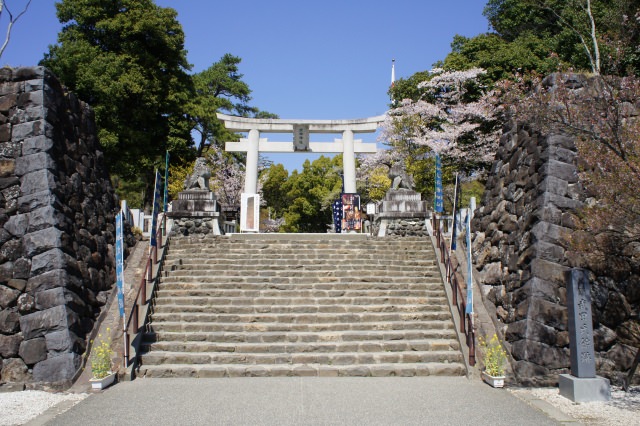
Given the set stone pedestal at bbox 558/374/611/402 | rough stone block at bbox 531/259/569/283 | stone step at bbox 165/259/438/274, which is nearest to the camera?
stone pedestal at bbox 558/374/611/402

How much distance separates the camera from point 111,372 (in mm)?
7539

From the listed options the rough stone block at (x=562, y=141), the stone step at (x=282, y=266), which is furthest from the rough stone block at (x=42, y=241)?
the rough stone block at (x=562, y=141)

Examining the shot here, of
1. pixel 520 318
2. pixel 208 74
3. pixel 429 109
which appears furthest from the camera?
pixel 208 74

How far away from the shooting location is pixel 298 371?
8094mm

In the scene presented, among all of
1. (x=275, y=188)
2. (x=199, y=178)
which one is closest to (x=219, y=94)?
(x=275, y=188)

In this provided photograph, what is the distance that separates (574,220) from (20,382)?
888 cm

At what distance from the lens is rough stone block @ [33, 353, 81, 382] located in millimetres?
7379

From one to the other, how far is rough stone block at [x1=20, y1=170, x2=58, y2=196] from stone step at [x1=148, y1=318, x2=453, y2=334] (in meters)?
3.07

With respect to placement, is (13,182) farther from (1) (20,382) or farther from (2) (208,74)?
(2) (208,74)

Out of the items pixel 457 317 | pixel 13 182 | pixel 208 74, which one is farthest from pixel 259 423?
pixel 208 74

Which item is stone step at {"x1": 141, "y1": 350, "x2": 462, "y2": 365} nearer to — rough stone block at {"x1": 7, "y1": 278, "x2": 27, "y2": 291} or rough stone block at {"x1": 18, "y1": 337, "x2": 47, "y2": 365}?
rough stone block at {"x1": 18, "y1": 337, "x2": 47, "y2": 365}

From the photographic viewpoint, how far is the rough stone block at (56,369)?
291 inches

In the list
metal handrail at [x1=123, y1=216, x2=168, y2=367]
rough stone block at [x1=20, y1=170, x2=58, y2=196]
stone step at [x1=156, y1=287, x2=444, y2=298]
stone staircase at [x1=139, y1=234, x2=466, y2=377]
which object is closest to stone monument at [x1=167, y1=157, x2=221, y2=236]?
stone staircase at [x1=139, y1=234, x2=466, y2=377]

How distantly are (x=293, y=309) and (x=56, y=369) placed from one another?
4.22 meters
